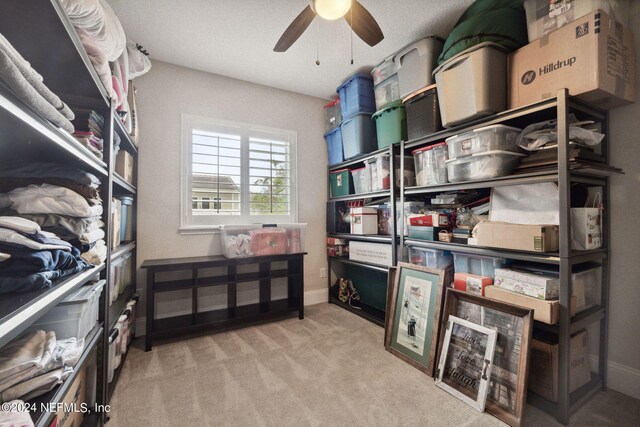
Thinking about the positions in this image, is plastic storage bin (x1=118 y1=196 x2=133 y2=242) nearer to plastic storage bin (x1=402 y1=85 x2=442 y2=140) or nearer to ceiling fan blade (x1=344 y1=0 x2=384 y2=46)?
ceiling fan blade (x1=344 y1=0 x2=384 y2=46)

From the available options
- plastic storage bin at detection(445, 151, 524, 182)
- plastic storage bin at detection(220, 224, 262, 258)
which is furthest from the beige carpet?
plastic storage bin at detection(445, 151, 524, 182)

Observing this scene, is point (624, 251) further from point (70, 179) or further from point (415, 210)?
point (70, 179)

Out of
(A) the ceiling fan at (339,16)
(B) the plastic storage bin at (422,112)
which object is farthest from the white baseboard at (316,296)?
(A) the ceiling fan at (339,16)

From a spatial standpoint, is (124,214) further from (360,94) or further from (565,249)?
(565,249)

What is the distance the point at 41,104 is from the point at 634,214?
2.76m

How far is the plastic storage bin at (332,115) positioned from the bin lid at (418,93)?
1015 millimetres

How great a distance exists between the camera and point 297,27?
1794 mm

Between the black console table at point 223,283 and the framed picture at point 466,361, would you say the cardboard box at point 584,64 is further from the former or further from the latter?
the black console table at point 223,283

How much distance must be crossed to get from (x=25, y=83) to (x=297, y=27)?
1.53 metres

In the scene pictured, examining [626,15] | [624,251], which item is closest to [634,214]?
[624,251]

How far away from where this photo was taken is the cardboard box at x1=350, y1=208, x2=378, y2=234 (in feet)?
9.69

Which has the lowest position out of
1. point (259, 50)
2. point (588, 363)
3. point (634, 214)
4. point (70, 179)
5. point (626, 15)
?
point (588, 363)

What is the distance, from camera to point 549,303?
58.3 inches

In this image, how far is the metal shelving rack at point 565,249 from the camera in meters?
1.47
